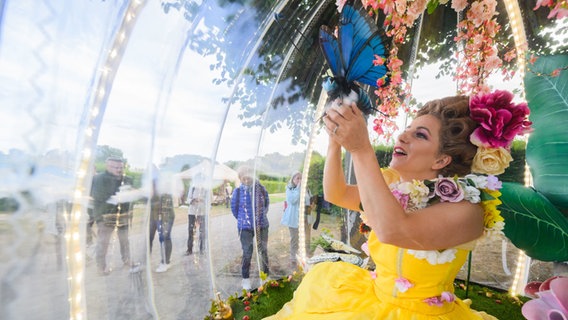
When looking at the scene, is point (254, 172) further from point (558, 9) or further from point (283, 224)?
point (558, 9)

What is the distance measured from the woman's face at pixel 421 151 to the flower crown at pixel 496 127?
0.48ft

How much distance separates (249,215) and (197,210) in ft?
3.25

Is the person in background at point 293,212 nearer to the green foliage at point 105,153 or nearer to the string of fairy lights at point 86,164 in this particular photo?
the green foliage at point 105,153

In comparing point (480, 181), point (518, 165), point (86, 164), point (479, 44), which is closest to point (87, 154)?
point (86, 164)

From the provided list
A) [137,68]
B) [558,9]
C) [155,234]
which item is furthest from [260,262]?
[558,9]

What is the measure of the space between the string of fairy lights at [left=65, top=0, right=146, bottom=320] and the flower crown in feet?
7.03

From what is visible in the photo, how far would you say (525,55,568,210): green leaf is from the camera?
1.95 meters

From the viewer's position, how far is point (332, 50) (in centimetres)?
109

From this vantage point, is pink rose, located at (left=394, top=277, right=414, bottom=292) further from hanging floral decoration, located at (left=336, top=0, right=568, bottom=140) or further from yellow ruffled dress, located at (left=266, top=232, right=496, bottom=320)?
hanging floral decoration, located at (left=336, top=0, right=568, bottom=140)

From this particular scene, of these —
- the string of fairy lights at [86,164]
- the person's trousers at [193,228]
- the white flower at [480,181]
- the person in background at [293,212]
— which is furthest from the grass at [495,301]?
the string of fairy lights at [86,164]

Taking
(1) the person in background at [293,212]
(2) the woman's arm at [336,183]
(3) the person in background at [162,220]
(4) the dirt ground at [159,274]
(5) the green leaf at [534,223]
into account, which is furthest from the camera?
(1) the person in background at [293,212]

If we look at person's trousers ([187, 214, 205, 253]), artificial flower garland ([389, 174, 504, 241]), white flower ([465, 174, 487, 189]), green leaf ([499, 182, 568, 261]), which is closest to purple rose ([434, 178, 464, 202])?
artificial flower garland ([389, 174, 504, 241])

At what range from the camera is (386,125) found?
446 cm

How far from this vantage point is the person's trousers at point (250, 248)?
12.8ft
